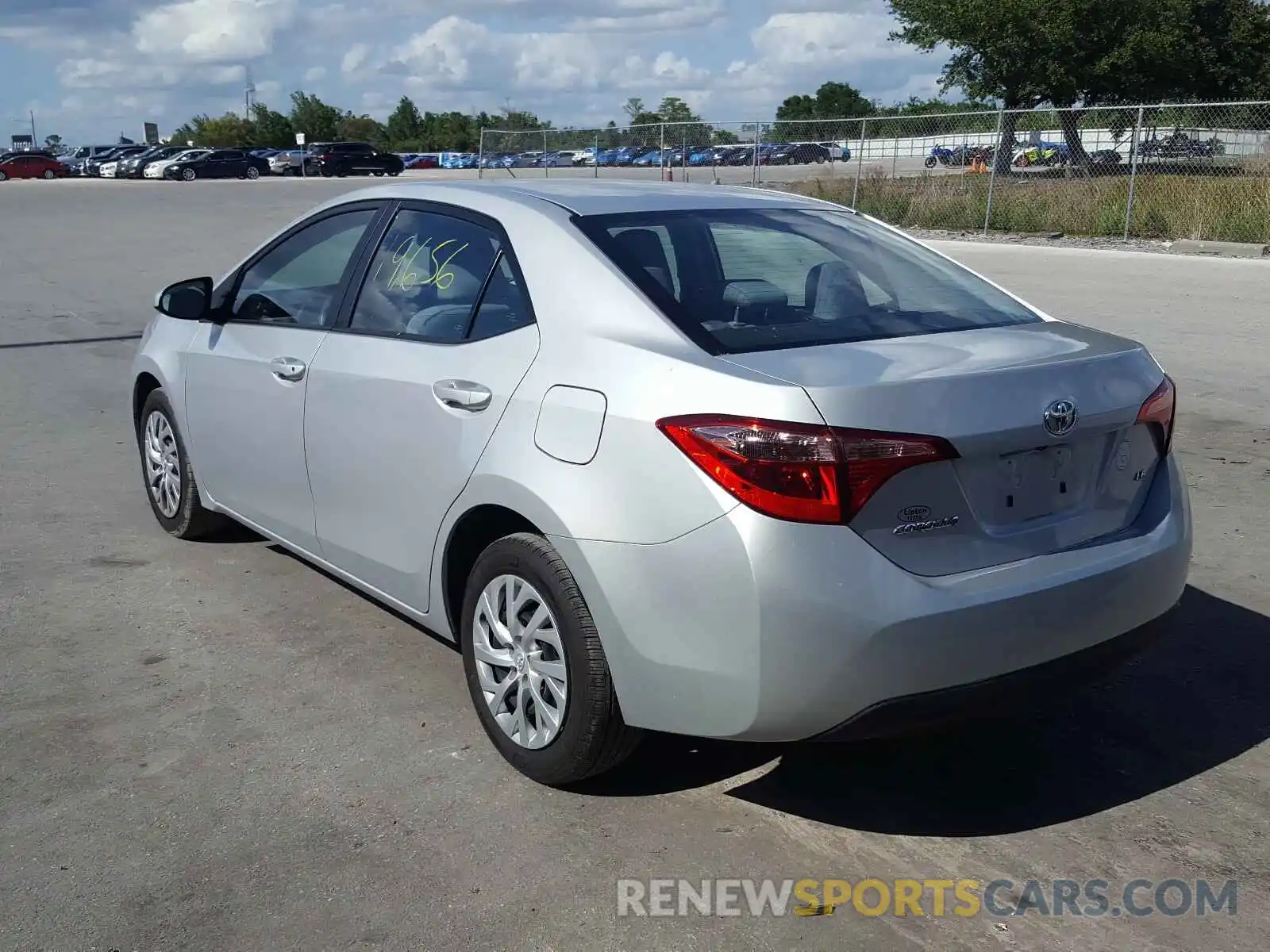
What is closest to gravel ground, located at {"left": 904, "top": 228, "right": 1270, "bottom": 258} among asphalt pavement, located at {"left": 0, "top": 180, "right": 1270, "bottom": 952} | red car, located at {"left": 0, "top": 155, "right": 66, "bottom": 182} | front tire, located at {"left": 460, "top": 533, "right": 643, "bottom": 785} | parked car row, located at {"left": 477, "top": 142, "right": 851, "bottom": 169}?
parked car row, located at {"left": 477, "top": 142, "right": 851, "bottom": 169}

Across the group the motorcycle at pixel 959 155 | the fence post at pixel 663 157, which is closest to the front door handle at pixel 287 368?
the motorcycle at pixel 959 155

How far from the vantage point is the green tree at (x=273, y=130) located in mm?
108625

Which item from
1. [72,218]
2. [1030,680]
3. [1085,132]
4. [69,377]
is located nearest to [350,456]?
[1030,680]

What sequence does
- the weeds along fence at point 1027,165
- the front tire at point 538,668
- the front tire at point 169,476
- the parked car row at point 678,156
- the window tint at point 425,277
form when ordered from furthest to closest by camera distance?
the parked car row at point 678,156, the weeds along fence at point 1027,165, the front tire at point 169,476, the window tint at point 425,277, the front tire at point 538,668

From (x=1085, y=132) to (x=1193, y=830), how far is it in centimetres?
2288

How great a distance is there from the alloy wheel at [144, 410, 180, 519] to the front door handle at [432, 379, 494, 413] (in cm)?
238

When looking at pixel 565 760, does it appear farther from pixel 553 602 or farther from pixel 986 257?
pixel 986 257

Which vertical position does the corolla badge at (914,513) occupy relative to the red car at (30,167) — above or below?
above

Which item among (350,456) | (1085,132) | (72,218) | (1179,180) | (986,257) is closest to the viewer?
(350,456)

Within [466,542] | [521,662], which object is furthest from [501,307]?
[521,662]

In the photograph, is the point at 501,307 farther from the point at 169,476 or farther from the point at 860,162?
the point at 860,162

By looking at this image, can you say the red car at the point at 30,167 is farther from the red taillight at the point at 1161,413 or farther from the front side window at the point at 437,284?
the red taillight at the point at 1161,413

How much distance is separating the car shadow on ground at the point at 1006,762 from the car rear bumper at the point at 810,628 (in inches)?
20.2

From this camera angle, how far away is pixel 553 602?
3.39 meters
